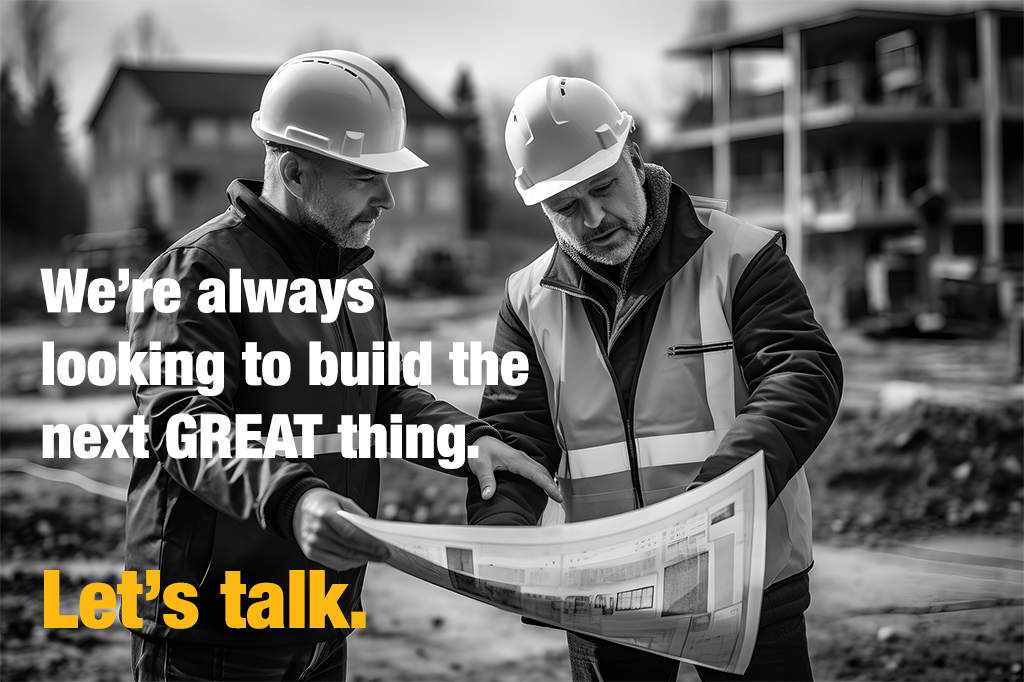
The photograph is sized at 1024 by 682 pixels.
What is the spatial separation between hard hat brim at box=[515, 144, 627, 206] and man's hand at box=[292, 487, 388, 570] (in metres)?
0.91

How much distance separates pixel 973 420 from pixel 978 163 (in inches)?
848

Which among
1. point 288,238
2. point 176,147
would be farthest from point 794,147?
point 288,238

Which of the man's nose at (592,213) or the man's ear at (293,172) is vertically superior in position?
the man's ear at (293,172)

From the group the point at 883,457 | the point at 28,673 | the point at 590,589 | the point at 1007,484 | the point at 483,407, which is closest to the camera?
the point at 590,589

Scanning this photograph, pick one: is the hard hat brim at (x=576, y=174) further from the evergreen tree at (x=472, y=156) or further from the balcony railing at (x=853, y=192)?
the evergreen tree at (x=472, y=156)

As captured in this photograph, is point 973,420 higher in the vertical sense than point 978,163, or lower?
Result: lower

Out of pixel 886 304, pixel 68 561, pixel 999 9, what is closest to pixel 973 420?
pixel 68 561

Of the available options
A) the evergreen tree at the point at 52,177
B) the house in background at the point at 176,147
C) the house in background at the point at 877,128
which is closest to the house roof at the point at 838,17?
the house in background at the point at 877,128

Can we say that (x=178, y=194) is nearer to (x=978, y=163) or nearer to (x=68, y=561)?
(x=978, y=163)

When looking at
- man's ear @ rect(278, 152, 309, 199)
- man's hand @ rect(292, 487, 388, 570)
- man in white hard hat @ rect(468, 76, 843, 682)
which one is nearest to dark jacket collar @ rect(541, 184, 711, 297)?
man in white hard hat @ rect(468, 76, 843, 682)

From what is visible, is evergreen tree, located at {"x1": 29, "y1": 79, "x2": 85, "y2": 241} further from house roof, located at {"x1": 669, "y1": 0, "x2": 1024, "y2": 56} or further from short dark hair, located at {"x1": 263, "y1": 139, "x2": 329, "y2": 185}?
short dark hair, located at {"x1": 263, "y1": 139, "x2": 329, "y2": 185}

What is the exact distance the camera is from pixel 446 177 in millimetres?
41750

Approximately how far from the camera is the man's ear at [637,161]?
256 cm

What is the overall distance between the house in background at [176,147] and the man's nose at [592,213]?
102 ft
